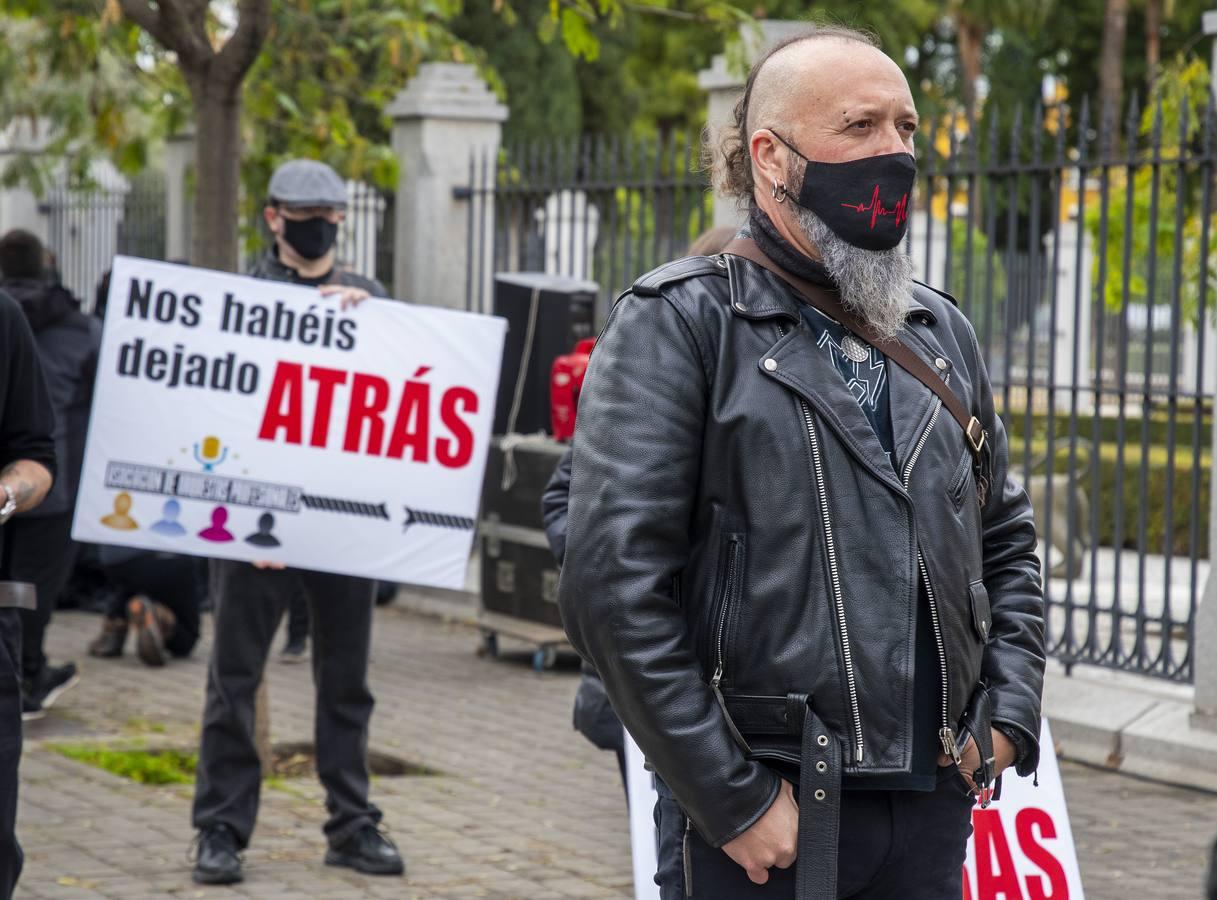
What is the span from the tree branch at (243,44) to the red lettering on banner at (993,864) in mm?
3995

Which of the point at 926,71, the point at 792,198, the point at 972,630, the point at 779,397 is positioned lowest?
the point at 972,630

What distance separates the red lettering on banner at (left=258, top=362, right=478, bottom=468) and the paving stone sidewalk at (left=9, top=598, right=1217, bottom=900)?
1.28 metres

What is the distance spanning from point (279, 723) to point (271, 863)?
220cm

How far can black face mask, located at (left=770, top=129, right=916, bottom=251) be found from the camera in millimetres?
2555

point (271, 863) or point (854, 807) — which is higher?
point (854, 807)

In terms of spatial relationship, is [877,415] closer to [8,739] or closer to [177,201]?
[8,739]

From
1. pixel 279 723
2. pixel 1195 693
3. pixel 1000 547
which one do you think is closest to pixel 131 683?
pixel 279 723

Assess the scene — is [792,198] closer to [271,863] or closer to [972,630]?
[972,630]

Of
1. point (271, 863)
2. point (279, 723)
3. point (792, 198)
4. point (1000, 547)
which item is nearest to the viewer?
point (792, 198)

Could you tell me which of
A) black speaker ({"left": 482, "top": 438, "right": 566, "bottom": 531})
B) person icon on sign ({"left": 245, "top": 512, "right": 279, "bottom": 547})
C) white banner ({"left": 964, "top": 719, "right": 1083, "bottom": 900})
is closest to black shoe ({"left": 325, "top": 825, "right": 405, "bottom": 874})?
person icon on sign ({"left": 245, "top": 512, "right": 279, "bottom": 547})

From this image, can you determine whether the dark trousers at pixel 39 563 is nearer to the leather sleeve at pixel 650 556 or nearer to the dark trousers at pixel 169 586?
the dark trousers at pixel 169 586

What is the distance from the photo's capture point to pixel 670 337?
8.14 feet

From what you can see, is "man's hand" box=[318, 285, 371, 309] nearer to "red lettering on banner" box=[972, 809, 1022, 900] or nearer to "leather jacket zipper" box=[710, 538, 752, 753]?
"red lettering on banner" box=[972, 809, 1022, 900]

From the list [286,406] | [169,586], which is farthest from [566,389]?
[286,406]
